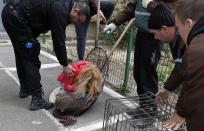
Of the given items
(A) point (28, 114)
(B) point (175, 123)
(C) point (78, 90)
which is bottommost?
(A) point (28, 114)

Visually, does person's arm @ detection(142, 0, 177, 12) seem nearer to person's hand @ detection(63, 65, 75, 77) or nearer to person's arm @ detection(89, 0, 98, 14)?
person's hand @ detection(63, 65, 75, 77)

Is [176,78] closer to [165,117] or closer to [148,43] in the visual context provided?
[165,117]

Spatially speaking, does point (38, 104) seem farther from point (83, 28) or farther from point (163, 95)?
point (163, 95)

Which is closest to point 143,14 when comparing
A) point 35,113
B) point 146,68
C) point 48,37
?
point 146,68

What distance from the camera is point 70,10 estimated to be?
431cm

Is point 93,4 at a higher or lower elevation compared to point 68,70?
higher

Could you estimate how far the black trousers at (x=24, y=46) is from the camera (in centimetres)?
445

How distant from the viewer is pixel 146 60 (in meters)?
4.36

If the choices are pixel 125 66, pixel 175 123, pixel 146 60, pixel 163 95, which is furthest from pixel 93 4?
pixel 175 123

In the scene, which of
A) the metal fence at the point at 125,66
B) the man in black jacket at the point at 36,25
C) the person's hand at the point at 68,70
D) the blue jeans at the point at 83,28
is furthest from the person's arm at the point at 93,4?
the person's hand at the point at 68,70

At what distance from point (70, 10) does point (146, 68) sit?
1114 mm

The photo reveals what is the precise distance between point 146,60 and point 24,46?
1.46 metres

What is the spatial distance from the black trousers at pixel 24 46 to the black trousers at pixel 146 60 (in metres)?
1.23

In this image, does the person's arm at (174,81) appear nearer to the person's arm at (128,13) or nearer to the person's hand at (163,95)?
the person's hand at (163,95)
